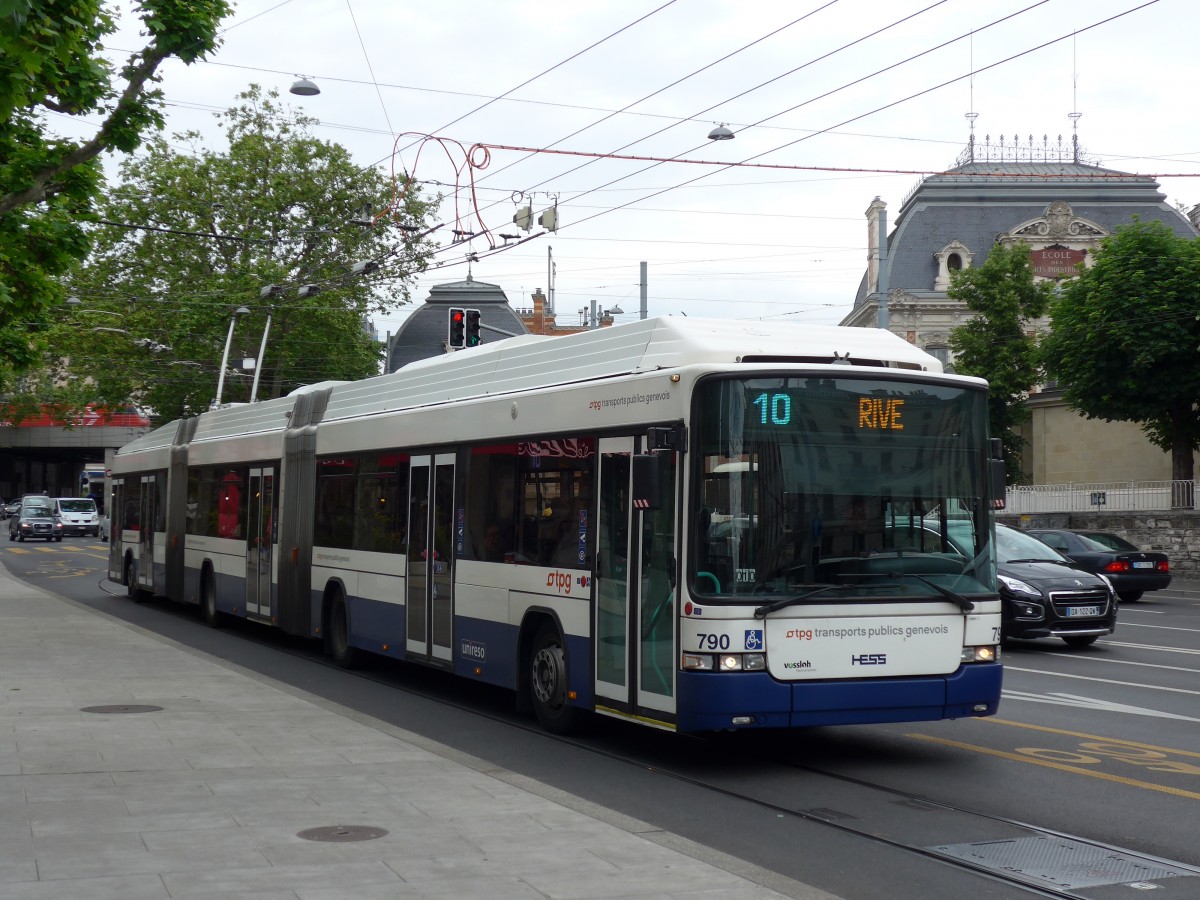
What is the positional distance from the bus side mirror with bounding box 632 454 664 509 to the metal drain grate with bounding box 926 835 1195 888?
9.61 ft

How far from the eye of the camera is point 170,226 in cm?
4556

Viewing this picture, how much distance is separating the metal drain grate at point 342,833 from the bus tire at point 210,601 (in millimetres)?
15149

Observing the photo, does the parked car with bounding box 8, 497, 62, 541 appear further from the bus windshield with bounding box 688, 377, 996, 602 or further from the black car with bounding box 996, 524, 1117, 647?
the bus windshield with bounding box 688, 377, 996, 602

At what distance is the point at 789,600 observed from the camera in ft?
30.4

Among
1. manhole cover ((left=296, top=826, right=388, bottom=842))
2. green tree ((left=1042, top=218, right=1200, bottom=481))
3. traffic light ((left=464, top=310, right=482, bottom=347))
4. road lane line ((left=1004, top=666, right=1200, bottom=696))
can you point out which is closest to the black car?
road lane line ((left=1004, top=666, right=1200, bottom=696))

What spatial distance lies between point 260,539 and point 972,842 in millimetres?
13520

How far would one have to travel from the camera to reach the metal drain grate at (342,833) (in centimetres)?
712

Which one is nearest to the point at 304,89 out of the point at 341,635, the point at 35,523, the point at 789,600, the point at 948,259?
the point at 341,635

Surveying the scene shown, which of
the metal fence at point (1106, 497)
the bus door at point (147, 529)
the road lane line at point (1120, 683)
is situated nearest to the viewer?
the road lane line at point (1120, 683)

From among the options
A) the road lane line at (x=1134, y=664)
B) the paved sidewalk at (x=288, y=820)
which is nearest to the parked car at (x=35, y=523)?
A: the paved sidewalk at (x=288, y=820)

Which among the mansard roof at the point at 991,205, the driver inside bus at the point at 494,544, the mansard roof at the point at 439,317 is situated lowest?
the driver inside bus at the point at 494,544

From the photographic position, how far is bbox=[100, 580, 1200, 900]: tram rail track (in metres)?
6.70

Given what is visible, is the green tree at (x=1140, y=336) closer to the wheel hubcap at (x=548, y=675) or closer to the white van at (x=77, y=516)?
the wheel hubcap at (x=548, y=675)

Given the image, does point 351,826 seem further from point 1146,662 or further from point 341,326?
point 341,326
